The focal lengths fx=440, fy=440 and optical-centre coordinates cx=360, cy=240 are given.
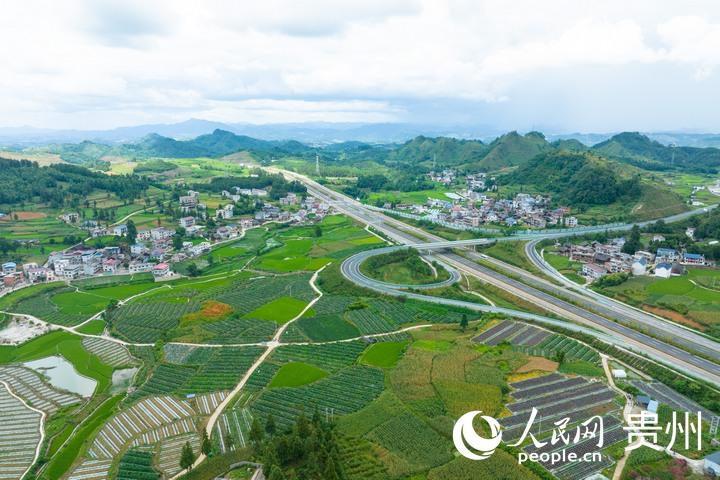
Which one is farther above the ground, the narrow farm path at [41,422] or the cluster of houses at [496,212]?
the cluster of houses at [496,212]

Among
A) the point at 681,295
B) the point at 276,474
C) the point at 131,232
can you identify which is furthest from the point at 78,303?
the point at 681,295

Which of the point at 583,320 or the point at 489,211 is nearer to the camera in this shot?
the point at 583,320

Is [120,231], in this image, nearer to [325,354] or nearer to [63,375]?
[63,375]

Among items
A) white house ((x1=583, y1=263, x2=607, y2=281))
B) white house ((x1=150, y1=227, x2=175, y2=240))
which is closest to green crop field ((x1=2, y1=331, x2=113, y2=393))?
white house ((x1=150, y1=227, x2=175, y2=240))

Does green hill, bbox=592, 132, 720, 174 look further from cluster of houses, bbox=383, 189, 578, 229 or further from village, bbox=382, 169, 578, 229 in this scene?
cluster of houses, bbox=383, 189, 578, 229

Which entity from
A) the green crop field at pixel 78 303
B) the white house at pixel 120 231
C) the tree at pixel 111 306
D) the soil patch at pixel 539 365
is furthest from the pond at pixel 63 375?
the white house at pixel 120 231

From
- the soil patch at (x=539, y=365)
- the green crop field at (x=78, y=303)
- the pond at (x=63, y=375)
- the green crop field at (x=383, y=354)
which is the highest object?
the soil patch at (x=539, y=365)

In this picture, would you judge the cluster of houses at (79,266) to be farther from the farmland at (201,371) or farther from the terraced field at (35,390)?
the farmland at (201,371)
